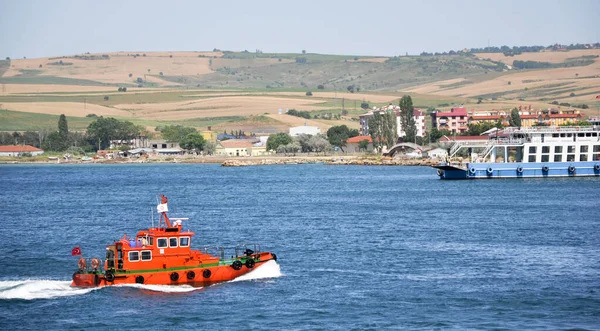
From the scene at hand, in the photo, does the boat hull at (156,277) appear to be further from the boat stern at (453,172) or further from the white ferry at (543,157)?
the white ferry at (543,157)

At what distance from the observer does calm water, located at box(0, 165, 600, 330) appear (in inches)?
1273

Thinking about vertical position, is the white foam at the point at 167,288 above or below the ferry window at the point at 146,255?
below

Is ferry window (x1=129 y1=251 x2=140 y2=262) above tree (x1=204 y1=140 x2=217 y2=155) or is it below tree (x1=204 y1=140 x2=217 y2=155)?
below

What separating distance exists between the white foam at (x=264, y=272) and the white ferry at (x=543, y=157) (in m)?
65.1

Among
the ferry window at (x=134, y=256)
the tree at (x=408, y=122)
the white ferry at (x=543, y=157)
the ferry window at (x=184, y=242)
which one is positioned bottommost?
the ferry window at (x=134, y=256)

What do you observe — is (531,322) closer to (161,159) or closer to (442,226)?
(442,226)

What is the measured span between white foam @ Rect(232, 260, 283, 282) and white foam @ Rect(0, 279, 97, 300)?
599 cm

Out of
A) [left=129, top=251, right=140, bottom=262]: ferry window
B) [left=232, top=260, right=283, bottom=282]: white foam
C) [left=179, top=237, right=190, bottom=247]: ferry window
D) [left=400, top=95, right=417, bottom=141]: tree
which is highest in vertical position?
[left=400, top=95, right=417, bottom=141]: tree

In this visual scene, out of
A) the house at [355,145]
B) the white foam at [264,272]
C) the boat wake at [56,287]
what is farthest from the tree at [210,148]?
the white foam at [264,272]

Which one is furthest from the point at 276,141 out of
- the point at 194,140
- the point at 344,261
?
the point at 344,261

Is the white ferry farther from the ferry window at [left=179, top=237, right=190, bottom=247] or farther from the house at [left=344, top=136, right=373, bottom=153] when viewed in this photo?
the house at [left=344, top=136, right=373, bottom=153]

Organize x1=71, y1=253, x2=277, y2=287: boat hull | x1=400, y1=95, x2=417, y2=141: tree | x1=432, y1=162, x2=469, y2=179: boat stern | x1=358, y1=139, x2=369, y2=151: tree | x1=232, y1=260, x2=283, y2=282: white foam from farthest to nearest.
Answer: x1=358, y1=139, x2=369, y2=151: tree < x1=400, y1=95, x2=417, y2=141: tree < x1=432, y1=162, x2=469, y2=179: boat stern < x1=232, y1=260, x2=283, y2=282: white foam < x1=71, y1=253, x2=277, y2=287: boat hull

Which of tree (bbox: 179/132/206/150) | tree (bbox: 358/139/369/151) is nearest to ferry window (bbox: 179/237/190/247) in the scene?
tree (bbox: 358/139/369/151)

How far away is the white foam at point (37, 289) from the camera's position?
1420 inches
